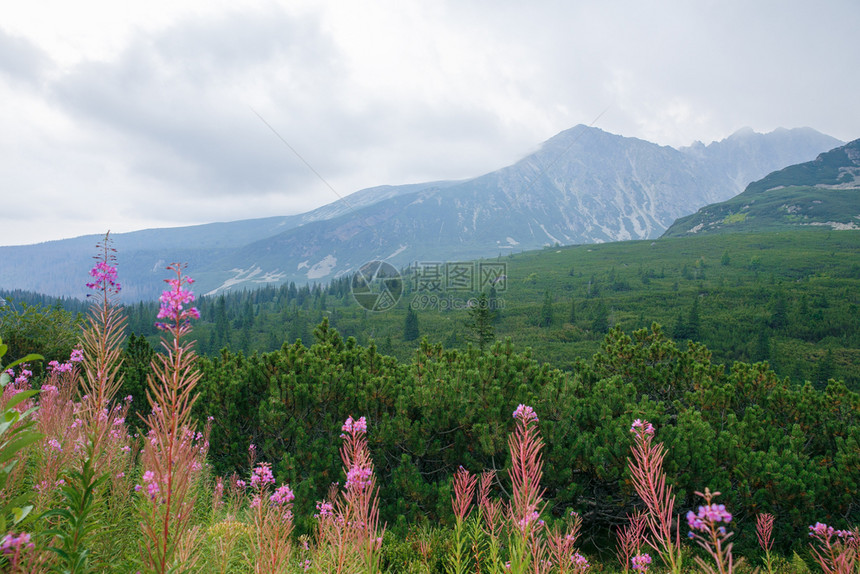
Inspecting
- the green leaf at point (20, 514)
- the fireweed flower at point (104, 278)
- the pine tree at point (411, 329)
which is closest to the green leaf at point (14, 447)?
the green leaf at point (20, 514)

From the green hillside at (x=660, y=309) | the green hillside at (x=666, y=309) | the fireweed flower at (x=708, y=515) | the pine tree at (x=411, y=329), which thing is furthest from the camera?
the pine tree at (x=411, y=329)

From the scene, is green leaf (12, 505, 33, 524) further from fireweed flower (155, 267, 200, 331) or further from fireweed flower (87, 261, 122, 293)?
fireweed flower (87, 261, 122, 293)

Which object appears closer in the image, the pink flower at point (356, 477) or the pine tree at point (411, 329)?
the pink flower at point (356, 477)

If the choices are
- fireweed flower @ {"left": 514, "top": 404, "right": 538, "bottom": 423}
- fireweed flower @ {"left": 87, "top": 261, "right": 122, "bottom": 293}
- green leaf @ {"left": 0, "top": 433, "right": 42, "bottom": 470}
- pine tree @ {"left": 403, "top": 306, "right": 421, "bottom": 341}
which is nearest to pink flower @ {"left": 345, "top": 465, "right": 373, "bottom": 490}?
fireweed flower @ {"left": 514, "top": 404, "right": 538, "bottom": 423}

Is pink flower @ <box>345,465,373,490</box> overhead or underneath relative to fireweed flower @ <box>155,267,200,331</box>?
underneath

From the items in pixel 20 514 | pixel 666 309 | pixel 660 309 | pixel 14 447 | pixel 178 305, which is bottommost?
pixel 666 309

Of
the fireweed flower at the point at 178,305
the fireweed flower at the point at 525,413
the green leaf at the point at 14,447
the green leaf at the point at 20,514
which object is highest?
the fireweed flower at the point at 178,305

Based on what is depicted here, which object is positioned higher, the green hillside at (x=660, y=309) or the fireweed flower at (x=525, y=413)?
the fireweed flower at (x=525, y=413)

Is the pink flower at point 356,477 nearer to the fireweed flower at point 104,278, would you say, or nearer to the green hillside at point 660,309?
the fireweed flower at point 104,278

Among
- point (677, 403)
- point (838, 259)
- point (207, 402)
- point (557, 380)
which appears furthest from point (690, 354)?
point (838, 259)

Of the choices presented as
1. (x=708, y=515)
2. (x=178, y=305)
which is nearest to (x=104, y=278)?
(x=178, y=305)

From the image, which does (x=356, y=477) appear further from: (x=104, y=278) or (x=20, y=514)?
(x=104, y=278)

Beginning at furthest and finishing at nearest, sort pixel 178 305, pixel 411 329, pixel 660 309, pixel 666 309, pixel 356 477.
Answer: pixel 660 309
pixel 666 309
pixel 411 329
pixel 356 477
pixel 178 305

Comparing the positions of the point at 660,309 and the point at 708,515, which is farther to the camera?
the point at 660,309
